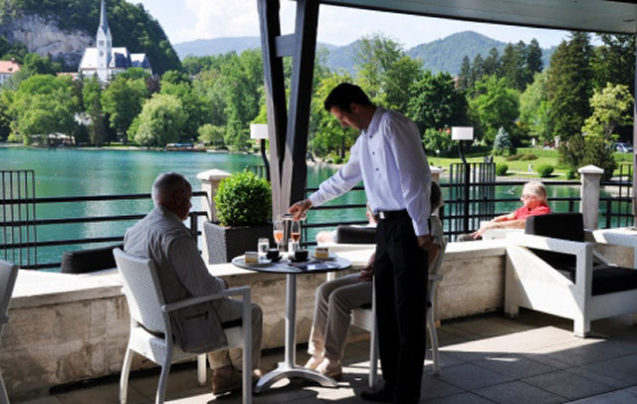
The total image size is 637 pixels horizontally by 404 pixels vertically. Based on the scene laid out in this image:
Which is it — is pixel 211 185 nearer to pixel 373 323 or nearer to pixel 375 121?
pixel 373 323

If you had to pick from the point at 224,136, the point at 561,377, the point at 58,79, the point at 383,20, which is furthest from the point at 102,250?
the point at 383,20

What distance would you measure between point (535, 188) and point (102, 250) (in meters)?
3.34

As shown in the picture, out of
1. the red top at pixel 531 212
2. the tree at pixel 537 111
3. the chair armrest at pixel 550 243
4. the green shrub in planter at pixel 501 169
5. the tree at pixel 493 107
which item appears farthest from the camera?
the tree at pixel 493 107

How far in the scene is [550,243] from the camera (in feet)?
15.6

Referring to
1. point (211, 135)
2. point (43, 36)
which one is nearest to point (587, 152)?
point (211, 135)

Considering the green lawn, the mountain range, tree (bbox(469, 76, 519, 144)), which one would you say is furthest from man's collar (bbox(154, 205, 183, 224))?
the mountain range

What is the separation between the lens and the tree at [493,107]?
2156 inches

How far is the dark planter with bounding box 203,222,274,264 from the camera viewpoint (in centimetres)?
584

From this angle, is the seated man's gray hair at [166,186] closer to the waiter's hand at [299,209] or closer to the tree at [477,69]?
the waiter's hand at [299,209]

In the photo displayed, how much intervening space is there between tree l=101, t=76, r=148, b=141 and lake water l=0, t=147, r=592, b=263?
7.82 ft

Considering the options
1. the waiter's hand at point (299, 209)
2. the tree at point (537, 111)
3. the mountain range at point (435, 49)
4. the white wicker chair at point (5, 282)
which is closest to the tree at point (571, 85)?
the tree at point (537, 111)

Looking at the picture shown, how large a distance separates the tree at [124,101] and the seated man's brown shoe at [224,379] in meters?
51.9

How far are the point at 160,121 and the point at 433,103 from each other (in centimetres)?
2050

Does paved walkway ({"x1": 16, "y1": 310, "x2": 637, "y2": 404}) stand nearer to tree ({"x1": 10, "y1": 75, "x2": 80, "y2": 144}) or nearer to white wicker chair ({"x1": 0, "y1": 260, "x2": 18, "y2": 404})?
white wicker chair ({"x1": 0, "y1": 260, "x2": 18, "y2": 404})
